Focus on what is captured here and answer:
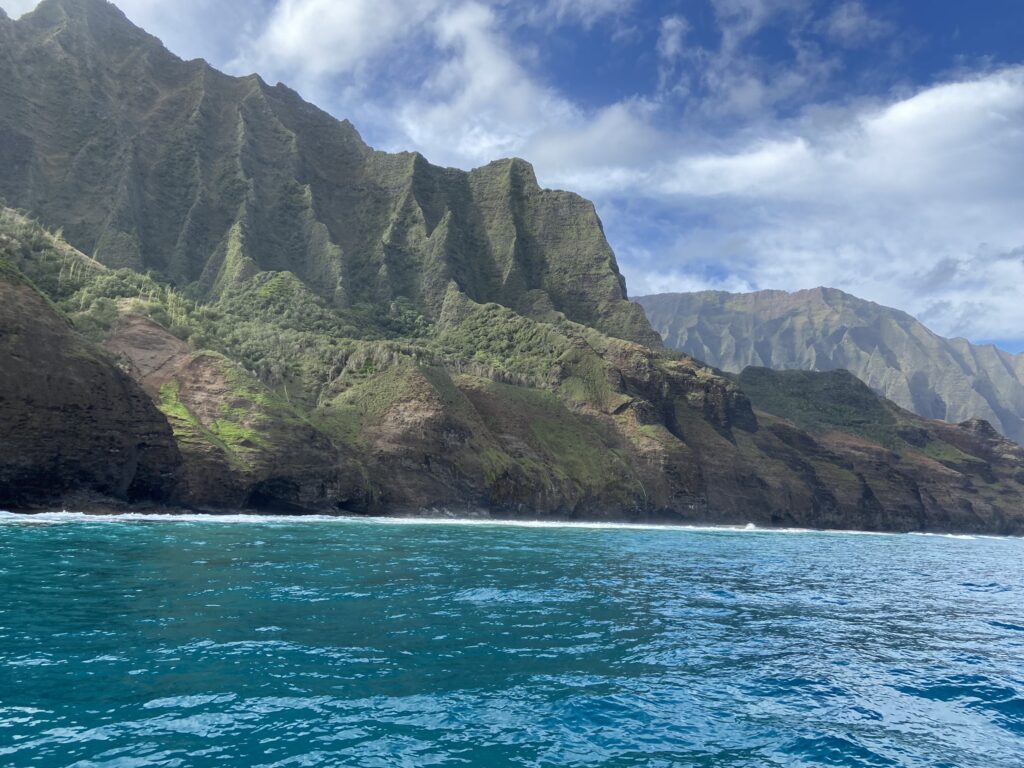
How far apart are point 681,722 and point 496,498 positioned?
87633 millimetres

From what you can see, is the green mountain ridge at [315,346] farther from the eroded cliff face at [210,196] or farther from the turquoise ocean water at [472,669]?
the turquoise ocean water at [472,669]

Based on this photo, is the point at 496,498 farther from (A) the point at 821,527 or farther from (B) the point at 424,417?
(A) the point at 821,527

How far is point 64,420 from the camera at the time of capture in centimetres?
5725

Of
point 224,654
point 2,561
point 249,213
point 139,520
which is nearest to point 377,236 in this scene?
point 249,213

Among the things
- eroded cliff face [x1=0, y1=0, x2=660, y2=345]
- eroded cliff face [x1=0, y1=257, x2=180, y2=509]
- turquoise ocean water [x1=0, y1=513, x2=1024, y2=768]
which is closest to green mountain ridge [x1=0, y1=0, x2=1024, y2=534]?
eroded cliff face [x1=0, y1=257, x2=180, y2=509]

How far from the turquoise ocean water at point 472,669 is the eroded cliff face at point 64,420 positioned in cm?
2844

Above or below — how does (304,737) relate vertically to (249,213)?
below

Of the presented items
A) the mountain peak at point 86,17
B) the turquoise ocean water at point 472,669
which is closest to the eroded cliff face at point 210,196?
the mountain peak at point 86,17

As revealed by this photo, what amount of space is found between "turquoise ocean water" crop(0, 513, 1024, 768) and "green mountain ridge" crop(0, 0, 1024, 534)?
4273 cm

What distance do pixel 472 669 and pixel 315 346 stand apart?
108 m

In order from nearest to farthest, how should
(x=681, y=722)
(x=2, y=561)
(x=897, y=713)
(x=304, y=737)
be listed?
(x=304, y=737), (x=681, y=722), (x=897, y=713), (x=2, y=561)

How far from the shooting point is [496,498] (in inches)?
3937

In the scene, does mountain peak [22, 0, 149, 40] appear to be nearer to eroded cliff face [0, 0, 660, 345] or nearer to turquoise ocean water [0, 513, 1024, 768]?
eroded cliff face [0, 0, 660, 345]

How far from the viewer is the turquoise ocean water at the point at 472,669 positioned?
37.1 feet
